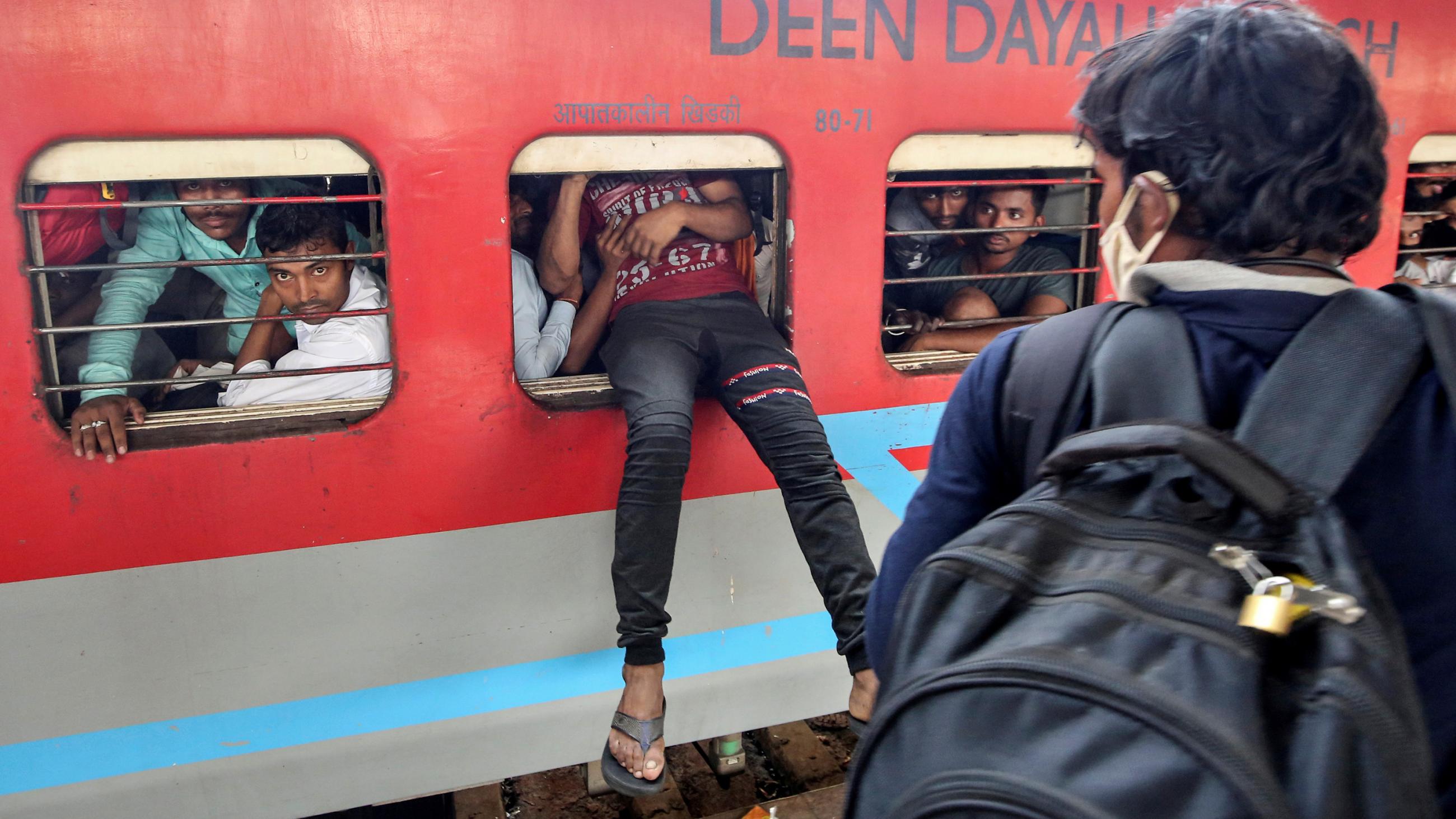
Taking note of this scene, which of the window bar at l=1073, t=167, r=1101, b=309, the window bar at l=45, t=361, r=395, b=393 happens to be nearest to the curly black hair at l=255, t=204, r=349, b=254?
the window bar at l=45, t=361, r=395, b=393

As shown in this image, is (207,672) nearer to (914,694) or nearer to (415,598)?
(415,598)

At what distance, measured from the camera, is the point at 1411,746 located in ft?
2.34

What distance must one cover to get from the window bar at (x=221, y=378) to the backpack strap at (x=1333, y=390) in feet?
6.59

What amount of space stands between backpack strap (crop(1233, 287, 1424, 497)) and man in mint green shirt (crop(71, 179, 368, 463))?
2168mm

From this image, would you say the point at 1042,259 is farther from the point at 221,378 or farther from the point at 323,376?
the point at 221,378

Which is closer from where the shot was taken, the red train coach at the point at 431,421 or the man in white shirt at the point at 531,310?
the red train coach at the point at 431,421

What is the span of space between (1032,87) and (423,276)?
71.6 inches

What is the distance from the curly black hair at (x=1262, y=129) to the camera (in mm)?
919

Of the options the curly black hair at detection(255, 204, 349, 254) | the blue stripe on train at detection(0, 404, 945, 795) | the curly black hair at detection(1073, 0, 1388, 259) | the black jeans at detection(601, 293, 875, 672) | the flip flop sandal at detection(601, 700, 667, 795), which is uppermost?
the curly black hair at detection(1073, 0, 1388, 259)

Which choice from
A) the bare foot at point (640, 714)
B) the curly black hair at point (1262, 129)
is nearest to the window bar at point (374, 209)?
the bare foot at point (640, 714)

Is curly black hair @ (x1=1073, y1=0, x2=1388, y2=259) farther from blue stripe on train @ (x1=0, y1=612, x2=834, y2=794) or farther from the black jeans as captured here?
blue stripe on train @ (x1=0, y1=612, x2=834, y2=794)

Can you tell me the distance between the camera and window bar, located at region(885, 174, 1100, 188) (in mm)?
2850

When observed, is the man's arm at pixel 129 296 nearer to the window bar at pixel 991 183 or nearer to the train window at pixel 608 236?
the train window at pixel 608 236

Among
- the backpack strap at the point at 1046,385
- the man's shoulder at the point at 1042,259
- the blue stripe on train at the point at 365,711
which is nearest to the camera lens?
the backpack strap at the point at 1046,385
